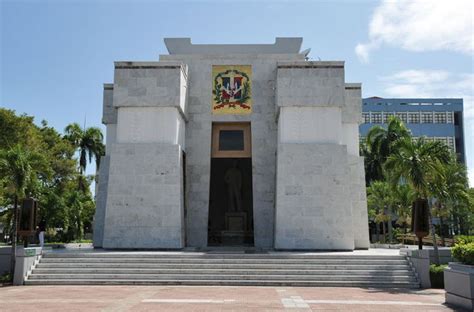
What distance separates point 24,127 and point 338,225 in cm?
2226

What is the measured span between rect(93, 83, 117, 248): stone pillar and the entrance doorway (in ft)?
17.5

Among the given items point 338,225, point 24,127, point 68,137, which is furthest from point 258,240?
point 68,137

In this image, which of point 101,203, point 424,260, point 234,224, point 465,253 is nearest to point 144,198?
point 101,203

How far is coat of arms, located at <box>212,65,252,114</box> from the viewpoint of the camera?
2394 centimetres

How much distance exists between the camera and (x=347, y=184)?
2062 cm

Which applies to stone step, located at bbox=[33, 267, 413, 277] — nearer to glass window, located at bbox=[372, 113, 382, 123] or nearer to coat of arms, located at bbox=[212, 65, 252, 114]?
coat of arms, located at bbox=[212, 65, 252, 114]

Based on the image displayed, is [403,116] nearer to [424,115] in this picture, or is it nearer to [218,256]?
[424,115]

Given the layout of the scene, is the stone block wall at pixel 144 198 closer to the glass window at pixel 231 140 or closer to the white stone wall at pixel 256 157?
the white stone wall at pixel 256 157

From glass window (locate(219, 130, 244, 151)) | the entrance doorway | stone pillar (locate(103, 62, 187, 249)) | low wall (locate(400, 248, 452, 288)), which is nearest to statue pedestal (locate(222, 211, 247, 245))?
the entrance doorway

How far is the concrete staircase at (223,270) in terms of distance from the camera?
15.1m

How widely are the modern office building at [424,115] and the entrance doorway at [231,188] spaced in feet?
121

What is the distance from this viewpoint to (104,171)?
2352 cm

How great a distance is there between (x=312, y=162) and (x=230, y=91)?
245 inches

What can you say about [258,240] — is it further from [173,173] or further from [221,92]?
[221,92]
